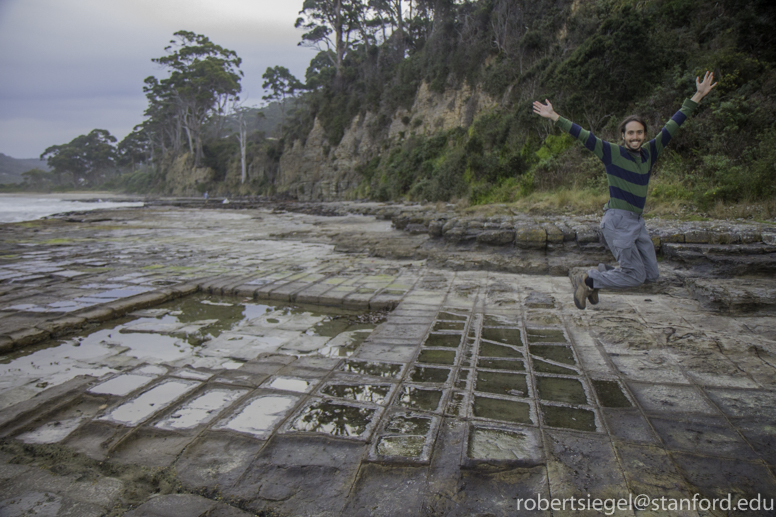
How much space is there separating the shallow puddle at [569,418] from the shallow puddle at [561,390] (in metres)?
0.11

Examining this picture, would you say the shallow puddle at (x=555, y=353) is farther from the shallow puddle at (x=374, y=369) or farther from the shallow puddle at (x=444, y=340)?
the shallow puddle at (x=374, y=369)

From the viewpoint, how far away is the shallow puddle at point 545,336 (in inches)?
136

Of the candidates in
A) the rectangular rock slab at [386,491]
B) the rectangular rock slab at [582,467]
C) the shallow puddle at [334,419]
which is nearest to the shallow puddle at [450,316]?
the shallow puddle at [334,419]

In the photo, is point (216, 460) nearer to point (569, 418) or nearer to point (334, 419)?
point (334, 419)

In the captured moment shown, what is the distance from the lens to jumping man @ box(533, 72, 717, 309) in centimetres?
314

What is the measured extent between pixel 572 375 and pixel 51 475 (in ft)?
9.78

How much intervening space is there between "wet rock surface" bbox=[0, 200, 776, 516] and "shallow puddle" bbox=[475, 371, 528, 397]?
0.02 metres

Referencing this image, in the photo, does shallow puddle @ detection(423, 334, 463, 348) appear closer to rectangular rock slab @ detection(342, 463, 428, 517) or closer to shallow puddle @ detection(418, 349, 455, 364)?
shallow puddle @ detection(418, 349, 455, 364)

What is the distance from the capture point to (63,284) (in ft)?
18.7

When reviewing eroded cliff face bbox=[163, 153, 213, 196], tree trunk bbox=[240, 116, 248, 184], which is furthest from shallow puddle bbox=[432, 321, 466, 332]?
A: eroded cliff face bbox=[163, 153, 213, 196]

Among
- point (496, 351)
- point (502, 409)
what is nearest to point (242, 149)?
point (496, 351)

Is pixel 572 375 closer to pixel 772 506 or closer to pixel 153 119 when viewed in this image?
pixel 772 506

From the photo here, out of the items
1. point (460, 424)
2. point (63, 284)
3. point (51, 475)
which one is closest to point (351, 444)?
point (460, 424)

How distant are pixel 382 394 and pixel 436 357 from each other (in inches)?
27.7
